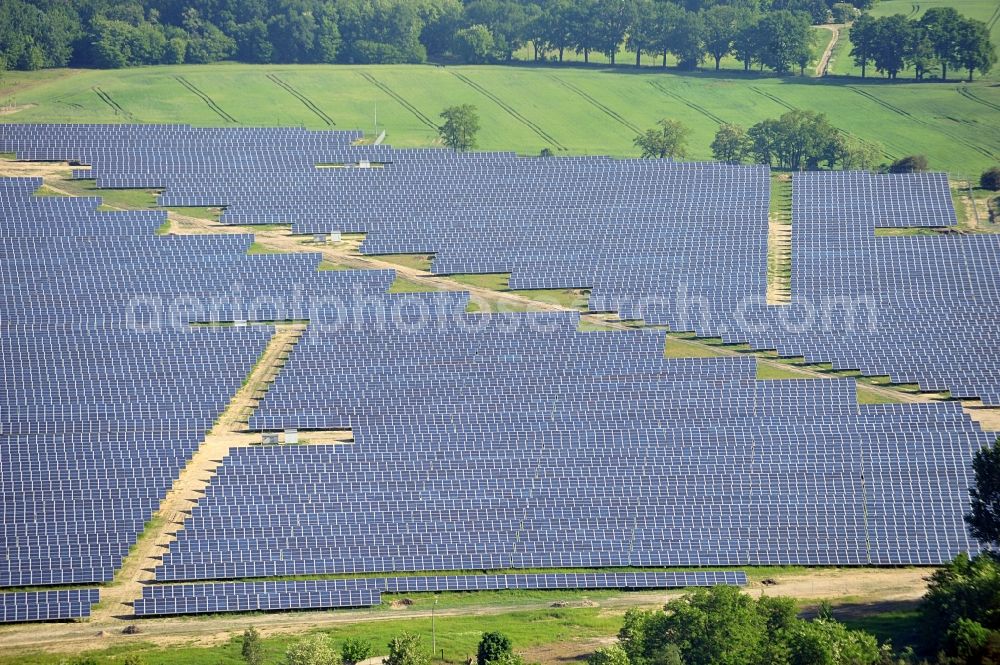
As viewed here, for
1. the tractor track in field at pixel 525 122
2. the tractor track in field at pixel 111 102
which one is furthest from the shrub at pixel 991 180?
the tractor track in field at pixel 111 102

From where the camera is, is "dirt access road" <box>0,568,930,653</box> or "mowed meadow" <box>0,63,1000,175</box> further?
"mowed meadow" <box>0,63,1000,175</box>

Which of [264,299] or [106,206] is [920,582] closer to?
[264,299]

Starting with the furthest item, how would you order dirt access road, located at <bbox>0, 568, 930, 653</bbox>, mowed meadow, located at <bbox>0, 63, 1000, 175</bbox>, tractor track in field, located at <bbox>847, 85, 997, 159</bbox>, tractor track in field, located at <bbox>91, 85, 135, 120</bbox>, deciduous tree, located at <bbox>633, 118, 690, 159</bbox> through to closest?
tractor track in field, located at <bbox>91, 85, 135, 120</bbox> → mowed meadow, located at <bbox>0, 63, 1000, 175</bbox> → tractor track in field, located at <bbox>847, 85, 997, 159</bbox> → deciduous tree, located at <bbox>633, 118, 690, 159</bbox> → dirt access road, located at <bbox>0, 568, 930, 653</bbox>

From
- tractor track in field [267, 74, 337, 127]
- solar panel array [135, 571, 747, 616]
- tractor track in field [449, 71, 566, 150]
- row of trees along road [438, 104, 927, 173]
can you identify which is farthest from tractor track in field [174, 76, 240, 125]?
solar panel array [135, 571, 747, 616]

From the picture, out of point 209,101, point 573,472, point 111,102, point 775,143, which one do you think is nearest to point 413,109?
point 209,101

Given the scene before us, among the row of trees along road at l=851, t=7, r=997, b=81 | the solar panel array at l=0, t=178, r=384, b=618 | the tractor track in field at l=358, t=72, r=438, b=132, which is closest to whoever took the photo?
the solar panel array at l=0, t=178, r=384, b=618

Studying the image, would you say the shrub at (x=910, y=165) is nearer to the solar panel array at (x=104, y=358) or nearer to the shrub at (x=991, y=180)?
the shrub at (x=991, y=180)

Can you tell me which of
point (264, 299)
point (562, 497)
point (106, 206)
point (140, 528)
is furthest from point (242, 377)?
point (106, 206)

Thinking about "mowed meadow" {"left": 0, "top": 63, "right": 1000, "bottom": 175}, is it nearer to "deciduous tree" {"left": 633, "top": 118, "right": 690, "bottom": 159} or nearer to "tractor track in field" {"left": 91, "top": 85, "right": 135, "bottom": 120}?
"tractor track in field" {"left": 91, "top": 85, "right": 135, "bottom": 120}
